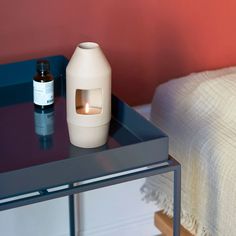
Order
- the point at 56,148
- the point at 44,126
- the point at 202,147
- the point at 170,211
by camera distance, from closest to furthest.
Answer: the point at 56,148 → the point at 44,126 → the point at 202,147 → the point at 170,211

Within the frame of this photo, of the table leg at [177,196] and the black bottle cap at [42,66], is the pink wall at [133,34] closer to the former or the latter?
the black bottle cap at [42,66]

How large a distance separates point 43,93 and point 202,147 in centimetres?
41

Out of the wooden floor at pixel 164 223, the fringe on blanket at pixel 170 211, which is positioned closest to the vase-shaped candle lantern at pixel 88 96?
the fringe on blanket at pixel 170 211

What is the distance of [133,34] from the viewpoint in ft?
5.99

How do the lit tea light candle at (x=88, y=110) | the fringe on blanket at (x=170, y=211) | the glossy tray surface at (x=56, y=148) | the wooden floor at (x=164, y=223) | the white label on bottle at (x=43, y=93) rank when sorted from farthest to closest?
1. the wooden floor at (x=164, y=223)
2. the fringe on blanket at (x=170, y=211)
3. the white label on bottle at (x=43, y=93)
4. the lit tea light candle at (x=88, y=110)
5. the glossy tray surface at (x=56, y=148)

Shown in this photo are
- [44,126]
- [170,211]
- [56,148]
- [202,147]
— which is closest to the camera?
[56,148]

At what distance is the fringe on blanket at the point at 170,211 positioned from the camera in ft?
5.30

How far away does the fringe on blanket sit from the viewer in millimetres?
1617

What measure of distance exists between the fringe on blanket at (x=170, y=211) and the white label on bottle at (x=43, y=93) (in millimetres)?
472

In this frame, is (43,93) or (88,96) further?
(43,93)

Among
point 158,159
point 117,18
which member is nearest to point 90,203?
point 117,18

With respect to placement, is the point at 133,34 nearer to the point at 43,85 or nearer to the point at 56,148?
the point at 43,85

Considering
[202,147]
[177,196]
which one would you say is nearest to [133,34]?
[202,147]

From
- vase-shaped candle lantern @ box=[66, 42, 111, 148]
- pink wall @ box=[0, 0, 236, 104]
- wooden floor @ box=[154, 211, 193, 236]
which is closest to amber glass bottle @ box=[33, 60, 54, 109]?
vase-shaped candle lantern @ box=[66, 42, 111, 148]
